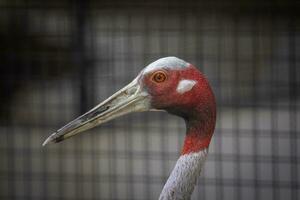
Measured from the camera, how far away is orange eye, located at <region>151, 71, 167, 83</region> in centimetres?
460

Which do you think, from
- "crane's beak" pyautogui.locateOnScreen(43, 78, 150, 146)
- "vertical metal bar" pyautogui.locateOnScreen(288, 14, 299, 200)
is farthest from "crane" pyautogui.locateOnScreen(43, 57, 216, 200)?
"vertical metal bar" pyautogui.locateOnScreen(288, 14, 299, 200)

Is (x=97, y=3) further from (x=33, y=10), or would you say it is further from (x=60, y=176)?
(x=60, y=176)

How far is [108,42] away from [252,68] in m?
1.56

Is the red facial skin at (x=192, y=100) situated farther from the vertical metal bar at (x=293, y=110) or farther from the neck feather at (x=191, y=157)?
the vertical metal bar at (x=293, y=110)

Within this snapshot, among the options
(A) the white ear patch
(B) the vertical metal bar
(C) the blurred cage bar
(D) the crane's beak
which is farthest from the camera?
(C) the blurred cage bar

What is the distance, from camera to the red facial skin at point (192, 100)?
15.0 feet

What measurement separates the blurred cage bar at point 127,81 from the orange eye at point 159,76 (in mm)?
3514

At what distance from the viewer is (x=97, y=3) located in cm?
834

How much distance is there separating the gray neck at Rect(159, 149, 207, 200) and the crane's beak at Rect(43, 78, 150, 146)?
0.36 meters

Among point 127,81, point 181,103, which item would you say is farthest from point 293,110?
point 181,103

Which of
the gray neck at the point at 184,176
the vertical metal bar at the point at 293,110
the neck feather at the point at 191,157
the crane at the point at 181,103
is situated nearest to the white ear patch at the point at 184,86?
the crane at the point at 181,103

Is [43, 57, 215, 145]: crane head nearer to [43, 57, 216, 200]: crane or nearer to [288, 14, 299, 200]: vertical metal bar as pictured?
[43, 57, 216, 200]: crane

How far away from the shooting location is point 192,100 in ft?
15.1

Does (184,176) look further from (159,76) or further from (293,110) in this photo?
(293,110)
